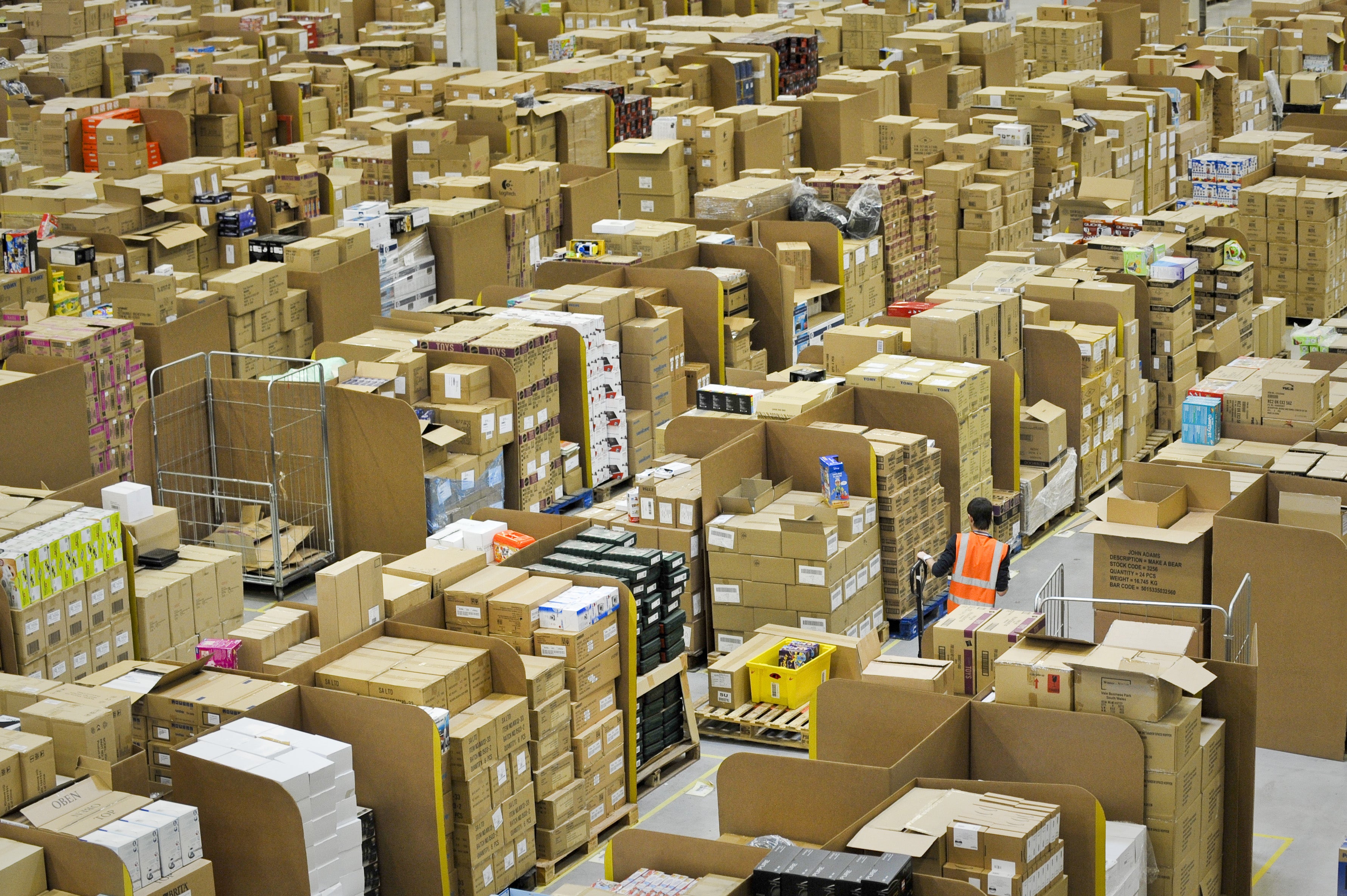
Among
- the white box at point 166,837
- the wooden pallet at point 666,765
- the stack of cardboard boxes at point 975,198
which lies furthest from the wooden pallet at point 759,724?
the stack of cardboard boxes at point 975,198

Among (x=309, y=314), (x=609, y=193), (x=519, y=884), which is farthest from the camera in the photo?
(x=609, y=193)

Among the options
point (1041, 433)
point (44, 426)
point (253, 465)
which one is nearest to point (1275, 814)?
point (1041, 433)

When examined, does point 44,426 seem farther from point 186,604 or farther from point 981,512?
point 981,512

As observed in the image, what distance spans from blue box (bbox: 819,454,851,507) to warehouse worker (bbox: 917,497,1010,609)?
1099 mm

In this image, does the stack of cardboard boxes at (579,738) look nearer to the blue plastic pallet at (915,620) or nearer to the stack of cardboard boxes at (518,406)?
the blue plastic pallet at (915,620)

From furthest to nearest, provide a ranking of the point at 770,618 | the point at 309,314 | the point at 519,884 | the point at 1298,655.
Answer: the point at 309,314
the point at 770,618
the point at 1298,655
the point at 519,884

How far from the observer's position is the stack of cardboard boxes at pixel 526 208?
18.5 m

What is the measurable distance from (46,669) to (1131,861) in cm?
620

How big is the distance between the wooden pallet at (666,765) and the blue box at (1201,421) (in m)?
3.92

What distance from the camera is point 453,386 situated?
13.1 m

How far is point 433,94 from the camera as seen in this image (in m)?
23.0

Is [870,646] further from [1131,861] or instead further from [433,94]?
[433,94]

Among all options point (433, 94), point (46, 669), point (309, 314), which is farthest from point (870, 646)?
point (433, 94)

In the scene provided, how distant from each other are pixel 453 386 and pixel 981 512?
14.8 feet
